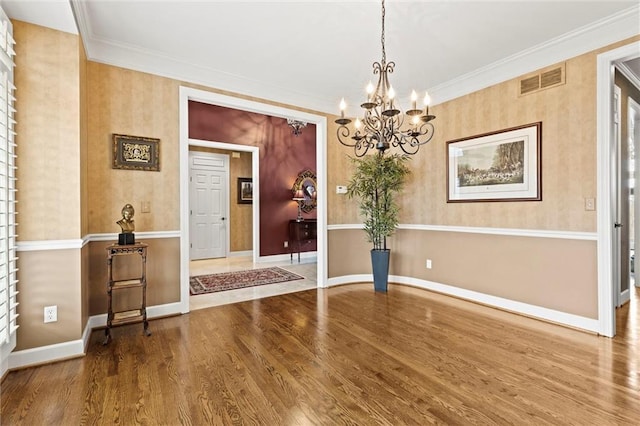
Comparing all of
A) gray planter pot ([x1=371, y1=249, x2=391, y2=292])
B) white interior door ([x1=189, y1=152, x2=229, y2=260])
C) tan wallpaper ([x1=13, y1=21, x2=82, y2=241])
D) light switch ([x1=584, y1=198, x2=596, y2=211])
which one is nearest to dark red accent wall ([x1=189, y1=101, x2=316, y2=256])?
white interior door ([x1=189, y1=152, x2=229, y2=260])

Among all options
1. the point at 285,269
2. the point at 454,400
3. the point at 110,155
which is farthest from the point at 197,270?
the point at 454,400

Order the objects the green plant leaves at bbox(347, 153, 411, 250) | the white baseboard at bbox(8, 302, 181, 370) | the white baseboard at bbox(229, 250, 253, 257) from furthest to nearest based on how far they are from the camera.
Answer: the white baseboard at bbox(229, 250, 253, 257) → the green plant leaves at bbox(347, 153, 411, 250) → the white baseboard at bbox(8, 302, 181, 370)

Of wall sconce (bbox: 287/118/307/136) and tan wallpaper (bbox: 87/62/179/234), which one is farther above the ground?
wall sconce (bbox: 287/118/307/136)

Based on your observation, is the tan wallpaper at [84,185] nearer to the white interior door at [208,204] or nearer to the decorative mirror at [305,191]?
the white interior door at [208,204]

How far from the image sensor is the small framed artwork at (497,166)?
3.19m

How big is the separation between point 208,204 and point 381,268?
14.7 ft

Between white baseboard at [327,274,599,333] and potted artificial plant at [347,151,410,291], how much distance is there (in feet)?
1.60

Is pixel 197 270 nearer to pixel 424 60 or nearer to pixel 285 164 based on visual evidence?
pixel 285 164

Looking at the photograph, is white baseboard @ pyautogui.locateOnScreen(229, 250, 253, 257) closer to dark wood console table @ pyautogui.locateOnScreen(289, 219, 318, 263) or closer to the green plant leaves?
dark wood console table @ pyautogui.locateOnScreen(289, 219, 318, 263)

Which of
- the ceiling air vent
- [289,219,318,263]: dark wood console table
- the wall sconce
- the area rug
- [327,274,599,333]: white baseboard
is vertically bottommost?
the area rug

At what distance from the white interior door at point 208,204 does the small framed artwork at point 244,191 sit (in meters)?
0.30

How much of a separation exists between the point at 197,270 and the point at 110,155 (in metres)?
3.16

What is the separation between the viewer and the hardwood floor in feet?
5.60

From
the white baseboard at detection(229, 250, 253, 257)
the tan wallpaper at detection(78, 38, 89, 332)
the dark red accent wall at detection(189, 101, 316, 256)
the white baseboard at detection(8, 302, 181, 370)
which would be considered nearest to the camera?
the white baseboard at detection(8, 302, 181, 370)
